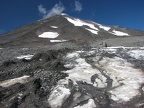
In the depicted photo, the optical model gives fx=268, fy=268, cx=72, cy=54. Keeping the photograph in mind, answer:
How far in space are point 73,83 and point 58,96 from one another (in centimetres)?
214

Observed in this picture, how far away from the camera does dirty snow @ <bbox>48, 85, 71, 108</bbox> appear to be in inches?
560

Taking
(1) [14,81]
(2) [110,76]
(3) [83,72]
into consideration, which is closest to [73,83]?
(3) [83,72]

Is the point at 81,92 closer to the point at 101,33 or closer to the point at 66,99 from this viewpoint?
the point at 66,99

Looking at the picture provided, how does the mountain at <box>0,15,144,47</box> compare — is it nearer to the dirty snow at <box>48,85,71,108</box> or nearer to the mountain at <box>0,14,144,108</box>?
the mountain at <box>0,14,144,108</box>

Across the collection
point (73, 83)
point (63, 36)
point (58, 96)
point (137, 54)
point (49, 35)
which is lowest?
point (58, 96)

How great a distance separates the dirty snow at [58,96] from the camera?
46.7 feet

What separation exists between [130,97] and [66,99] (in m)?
3.57

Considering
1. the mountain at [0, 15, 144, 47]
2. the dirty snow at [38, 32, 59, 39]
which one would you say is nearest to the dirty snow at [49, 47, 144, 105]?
the mountain at [0, 15, 144, 47]

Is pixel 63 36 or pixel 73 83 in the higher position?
pixel 63 36

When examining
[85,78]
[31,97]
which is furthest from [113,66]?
[31,97]

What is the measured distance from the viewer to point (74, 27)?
175 feet

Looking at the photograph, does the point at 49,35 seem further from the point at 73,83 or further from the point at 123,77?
the point at 73,83

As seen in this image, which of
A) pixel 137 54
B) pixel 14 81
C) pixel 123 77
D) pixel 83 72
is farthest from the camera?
pixel 137 54

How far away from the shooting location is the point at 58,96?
14930 millimetres
